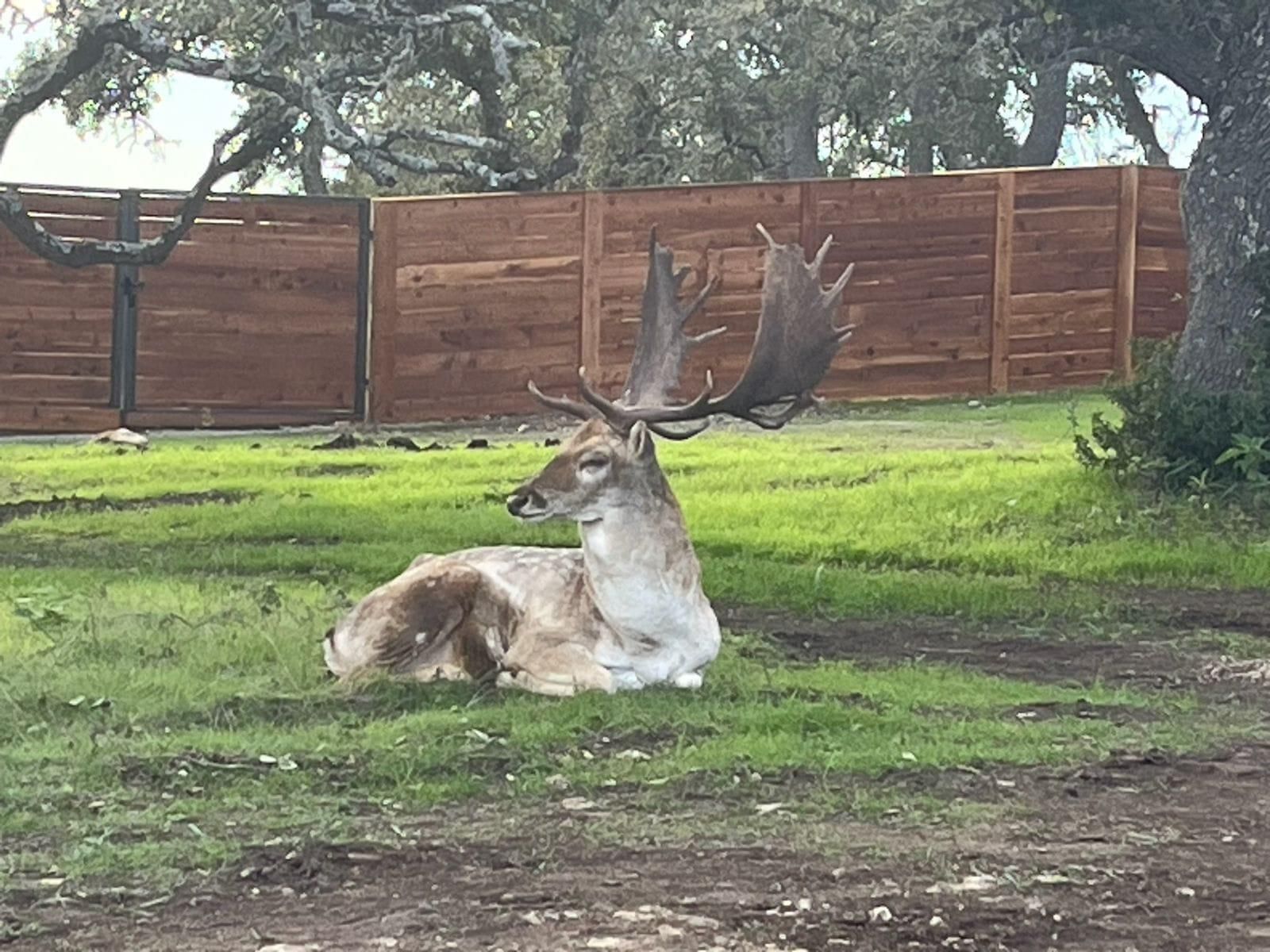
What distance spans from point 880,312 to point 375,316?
4787mm

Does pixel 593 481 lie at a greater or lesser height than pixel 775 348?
lesser

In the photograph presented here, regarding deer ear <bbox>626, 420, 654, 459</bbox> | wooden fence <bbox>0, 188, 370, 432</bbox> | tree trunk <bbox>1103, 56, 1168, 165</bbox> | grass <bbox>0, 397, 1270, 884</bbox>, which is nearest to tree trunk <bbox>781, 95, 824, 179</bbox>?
tree trunk <bbox>1103, 56, 1168, 165</bbox>

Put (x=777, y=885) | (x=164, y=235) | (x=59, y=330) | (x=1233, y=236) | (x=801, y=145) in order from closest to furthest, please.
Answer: (x=777, y=885), (x=1233, y=236), (x=164, y=235), (x=59, y=330), (x=801, y=145)

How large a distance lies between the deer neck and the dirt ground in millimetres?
1646

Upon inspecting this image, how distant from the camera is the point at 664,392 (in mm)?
8320

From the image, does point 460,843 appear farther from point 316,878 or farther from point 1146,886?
point 1146,886

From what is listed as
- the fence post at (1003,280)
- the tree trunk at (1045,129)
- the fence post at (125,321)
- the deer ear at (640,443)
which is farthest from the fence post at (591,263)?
the deer ear at (640,443)

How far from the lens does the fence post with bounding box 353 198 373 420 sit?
2109 centimetres

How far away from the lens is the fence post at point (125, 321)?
803 inches

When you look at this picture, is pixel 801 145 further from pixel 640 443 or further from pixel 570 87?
pixel 640 443

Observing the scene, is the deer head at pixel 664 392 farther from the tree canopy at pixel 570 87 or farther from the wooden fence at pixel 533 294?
the wooden fence at pixel 533 294

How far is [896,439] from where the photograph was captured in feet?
55.4

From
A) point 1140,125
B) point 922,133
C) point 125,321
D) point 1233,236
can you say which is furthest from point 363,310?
point 1140,125

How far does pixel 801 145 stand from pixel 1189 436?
17907 mm
